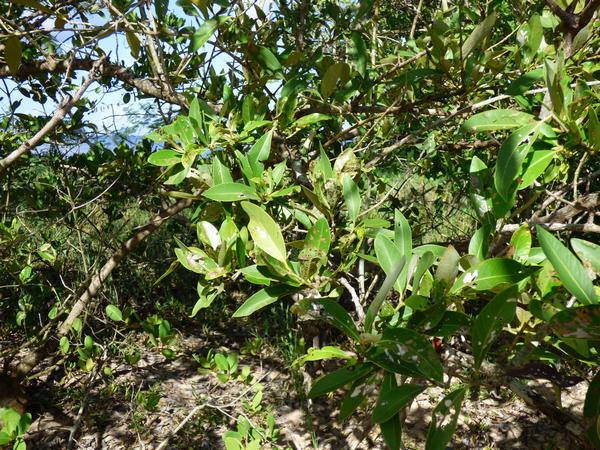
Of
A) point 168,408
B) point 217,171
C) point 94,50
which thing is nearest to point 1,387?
point 168,408

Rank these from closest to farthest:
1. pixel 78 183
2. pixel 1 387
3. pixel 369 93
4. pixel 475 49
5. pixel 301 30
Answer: pixel 475 49, pixel 369 93, pixel 301 30, pixel 1 387, pixel 78 183

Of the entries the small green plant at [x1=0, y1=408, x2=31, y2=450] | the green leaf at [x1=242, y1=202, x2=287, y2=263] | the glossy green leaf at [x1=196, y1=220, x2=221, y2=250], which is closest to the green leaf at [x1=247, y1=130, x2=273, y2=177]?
the glossy green leaf at [x1=196, y1=220, x2=221, y2=250]

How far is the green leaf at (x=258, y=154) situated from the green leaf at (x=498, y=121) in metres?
0.44

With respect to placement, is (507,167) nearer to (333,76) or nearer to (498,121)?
(498,121)

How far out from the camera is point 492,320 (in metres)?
0.62

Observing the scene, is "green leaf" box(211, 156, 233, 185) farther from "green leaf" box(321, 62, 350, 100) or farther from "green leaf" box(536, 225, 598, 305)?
"green leaf" box(536, 225, 598, 305)

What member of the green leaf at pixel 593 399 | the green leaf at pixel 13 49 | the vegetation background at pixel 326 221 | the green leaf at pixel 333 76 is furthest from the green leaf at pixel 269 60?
the green leaf at pixel 593 399

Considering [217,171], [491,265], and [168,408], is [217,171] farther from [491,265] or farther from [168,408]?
[168,408]

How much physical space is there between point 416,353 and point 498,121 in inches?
22.0

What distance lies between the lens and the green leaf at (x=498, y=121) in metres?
0.96

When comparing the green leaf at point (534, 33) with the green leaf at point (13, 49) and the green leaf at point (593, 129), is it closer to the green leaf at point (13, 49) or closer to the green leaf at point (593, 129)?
the green leaf at point (593, 129)

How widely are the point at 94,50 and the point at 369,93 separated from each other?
122 centimetres

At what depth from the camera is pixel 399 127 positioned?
7.17 ft

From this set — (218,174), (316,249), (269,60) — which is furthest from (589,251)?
(269,60)
